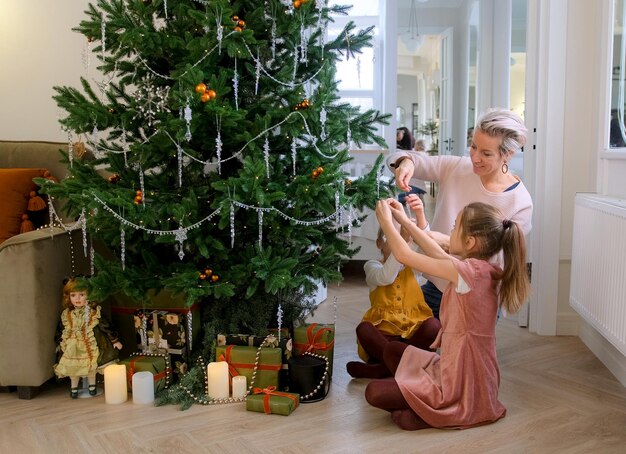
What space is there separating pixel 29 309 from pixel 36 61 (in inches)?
62.0

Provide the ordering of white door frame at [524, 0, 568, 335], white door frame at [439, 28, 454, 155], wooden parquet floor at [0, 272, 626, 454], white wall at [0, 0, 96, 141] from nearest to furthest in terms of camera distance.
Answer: wooden parquet floor at [0, 272, 626, 454], white door frame at [524, 0, 568, 335], white wall at [0, 0, 96, 141], white door frame at [439, 28, 454, 155]

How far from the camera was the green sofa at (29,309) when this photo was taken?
2316mm

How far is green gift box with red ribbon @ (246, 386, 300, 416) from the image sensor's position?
2.22 metres

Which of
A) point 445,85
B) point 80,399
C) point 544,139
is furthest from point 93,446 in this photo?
point 445,85

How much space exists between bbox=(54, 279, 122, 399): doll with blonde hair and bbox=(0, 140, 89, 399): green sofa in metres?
0.05

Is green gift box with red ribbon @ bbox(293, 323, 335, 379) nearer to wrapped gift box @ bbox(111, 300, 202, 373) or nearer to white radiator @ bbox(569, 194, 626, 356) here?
wrapped gift box @ bbox(111, 300, 202, 373)

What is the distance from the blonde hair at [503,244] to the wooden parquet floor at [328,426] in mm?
427

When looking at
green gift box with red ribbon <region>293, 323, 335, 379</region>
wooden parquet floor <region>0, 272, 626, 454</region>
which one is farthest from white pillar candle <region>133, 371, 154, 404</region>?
green gift box with red ribbon <region>293, 323, 335, 379</region>

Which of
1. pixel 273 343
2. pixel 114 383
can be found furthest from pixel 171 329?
pixel 273 343

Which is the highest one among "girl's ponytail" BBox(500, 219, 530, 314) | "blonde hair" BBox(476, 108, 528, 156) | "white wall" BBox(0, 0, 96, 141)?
"white wall" BBox(0, 0, 96, 141)

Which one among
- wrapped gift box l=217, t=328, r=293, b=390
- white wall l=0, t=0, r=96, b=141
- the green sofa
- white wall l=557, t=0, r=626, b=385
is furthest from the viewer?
white wall l=0, t=0, r=96, b=141

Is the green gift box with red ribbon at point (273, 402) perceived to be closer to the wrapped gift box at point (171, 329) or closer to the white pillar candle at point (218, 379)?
the white pillar candle at point (218, 379)

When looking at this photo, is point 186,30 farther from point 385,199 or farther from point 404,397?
point 404,397

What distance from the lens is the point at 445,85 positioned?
8609 millimetres
